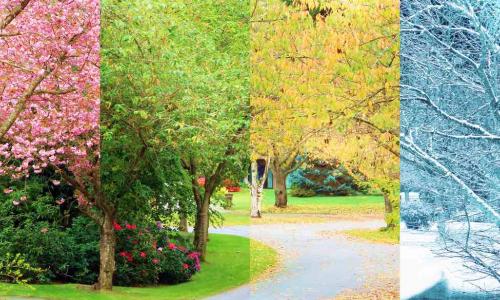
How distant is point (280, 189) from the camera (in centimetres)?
689

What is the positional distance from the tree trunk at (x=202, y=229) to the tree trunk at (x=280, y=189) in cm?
77

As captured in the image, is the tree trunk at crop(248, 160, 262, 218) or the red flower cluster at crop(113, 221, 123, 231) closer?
the tree trunk at crop(248, 160, 262, 218)

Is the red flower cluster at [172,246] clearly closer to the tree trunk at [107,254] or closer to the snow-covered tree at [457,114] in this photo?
the tree trunk at [107,254]

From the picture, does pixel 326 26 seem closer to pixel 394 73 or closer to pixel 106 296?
pixel 394 73

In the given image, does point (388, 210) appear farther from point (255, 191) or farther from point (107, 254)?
point (107, 254)

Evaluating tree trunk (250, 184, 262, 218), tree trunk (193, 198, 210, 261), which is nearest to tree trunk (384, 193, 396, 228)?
tree trunk (250, 184, 262, 218)

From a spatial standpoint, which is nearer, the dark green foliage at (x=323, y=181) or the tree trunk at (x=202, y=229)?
the dark green foliage at (x=323, y=181)

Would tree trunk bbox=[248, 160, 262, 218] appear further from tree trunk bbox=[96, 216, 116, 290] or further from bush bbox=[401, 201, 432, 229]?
tree trunk bbox=[96, 216, 116, 290]

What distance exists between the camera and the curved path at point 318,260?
679 cm

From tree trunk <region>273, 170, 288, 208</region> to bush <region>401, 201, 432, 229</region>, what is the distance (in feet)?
2.89

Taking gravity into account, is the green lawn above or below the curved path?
above

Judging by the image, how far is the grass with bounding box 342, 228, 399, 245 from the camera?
6.75 meters

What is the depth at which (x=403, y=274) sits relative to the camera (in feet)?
22.1

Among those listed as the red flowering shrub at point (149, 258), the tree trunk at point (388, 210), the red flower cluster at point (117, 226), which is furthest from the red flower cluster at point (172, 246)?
the tree trunk at point (388, 210)
